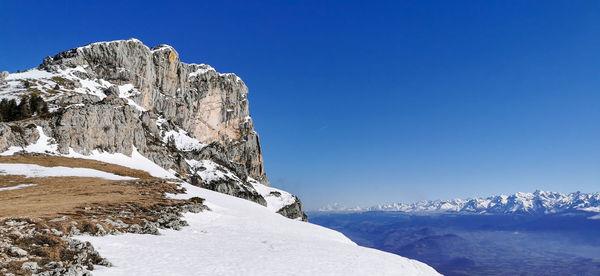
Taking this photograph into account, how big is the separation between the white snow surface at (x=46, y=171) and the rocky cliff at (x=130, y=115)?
37.1 ft

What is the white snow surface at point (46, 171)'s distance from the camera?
177 ft

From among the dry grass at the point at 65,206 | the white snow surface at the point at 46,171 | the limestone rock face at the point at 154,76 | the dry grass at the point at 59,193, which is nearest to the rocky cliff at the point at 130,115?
the limestone rock face at the point at 154,76

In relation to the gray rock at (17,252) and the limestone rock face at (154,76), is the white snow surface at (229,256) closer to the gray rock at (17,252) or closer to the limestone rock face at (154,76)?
the gray rock at (17,252)

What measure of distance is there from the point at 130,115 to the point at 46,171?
4977cm

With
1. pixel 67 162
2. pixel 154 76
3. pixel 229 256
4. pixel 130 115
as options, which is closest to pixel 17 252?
pixel 229 256

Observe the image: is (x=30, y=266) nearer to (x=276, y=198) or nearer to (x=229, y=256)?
(x=229, y=256)

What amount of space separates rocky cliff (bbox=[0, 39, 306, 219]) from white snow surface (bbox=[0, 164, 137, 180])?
11307mm

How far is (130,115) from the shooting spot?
342 feet

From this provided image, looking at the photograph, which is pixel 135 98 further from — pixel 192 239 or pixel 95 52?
pixel 192 239

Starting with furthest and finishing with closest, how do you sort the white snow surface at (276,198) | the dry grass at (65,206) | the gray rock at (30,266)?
the white snow surface at (276,198) → the dry grass at (65,206) → the gray rock at (30,266)

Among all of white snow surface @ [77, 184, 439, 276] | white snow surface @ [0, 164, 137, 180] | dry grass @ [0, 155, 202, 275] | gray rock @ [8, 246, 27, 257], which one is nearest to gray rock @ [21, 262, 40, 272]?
dry grass @ [0, 155, 202, 275]

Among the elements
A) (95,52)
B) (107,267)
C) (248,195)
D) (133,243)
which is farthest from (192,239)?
(95,52)

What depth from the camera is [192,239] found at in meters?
27.5

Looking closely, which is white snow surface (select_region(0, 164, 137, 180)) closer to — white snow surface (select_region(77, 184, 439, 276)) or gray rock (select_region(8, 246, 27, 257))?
white snow surface (select_region(77, 184, 439, 276))
